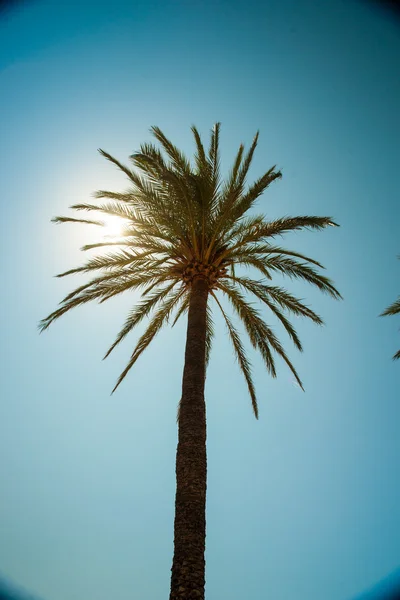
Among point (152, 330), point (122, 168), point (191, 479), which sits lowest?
point (191, 479)

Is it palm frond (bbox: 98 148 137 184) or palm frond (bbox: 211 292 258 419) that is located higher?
palm frond (bbox: 98 148 137 184)

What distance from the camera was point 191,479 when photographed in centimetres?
619

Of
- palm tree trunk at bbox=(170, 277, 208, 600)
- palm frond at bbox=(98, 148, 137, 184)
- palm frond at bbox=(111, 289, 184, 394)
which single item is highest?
palm frond at bbox=(98, 148, 137, 184)

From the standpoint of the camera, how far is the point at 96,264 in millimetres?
10711

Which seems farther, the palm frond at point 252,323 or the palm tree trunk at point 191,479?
the palm frond at point 252,323

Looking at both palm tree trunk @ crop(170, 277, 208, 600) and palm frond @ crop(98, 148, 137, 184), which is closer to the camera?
palm tree trunk @ crop(170, 277, 208, 600)

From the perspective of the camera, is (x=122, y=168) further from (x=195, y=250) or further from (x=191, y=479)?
(x=191, y=479)

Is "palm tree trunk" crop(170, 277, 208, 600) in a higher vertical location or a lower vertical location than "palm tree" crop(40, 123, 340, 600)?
lower

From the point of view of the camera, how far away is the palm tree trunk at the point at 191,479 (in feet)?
16.7

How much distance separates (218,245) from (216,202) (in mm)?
1105

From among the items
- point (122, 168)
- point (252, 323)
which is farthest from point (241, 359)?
point (122, 168)

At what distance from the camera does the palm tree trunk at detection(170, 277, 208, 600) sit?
5.10 meters

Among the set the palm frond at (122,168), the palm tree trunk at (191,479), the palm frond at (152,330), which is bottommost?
the palm tree trunk at (191,479)

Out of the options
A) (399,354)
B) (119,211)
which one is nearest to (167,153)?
(119,211)
